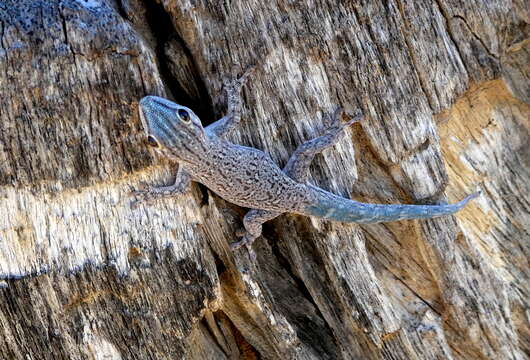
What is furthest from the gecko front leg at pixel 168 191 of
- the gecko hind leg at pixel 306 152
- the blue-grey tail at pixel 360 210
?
the blue-grey tail at pixel 360 210

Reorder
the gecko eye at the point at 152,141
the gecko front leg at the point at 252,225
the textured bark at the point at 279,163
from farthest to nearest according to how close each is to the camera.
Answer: the gecko front leg at the point at 252,225 → the gecko eye at the point at 152,141 → the textured bark at the point at 279,163

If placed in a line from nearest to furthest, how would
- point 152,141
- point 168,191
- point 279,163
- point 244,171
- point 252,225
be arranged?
A: 1. point 152,141
2. point 168,191
3. point 244,171
4. point 252,225
5. point 279,163

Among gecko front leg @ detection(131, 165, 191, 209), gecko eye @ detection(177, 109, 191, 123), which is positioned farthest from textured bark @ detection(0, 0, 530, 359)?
gecko eye @ detection(177, 109, 191, 123)

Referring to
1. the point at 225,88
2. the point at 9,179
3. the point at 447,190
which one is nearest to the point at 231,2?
the point at 225,88

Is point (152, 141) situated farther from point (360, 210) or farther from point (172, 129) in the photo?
point (360, 210)

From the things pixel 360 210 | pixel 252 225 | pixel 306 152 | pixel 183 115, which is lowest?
pixel 360 210

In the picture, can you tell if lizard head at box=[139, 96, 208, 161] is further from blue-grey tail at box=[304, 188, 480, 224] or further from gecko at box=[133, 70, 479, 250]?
blue-grey tail at box=[304, 188, 480, 224]

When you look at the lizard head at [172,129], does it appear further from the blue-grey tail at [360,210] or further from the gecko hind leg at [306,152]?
the blue-grey tail at [360,210]

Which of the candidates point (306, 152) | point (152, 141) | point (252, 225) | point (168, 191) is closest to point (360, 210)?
point (306, 152)
